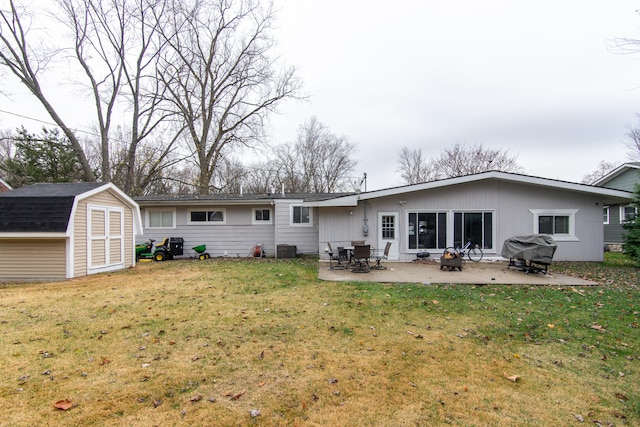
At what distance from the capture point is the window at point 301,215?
582 inches

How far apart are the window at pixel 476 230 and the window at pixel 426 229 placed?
1.98 feet

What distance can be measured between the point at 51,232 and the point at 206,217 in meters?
6.67

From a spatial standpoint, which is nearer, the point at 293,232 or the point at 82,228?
the point at 82,228

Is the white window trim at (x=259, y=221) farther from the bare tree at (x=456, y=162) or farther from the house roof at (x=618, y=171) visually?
the bare tree at (x=456, y=162)

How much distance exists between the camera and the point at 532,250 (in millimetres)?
9281

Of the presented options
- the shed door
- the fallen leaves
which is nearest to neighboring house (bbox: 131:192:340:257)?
the shed door

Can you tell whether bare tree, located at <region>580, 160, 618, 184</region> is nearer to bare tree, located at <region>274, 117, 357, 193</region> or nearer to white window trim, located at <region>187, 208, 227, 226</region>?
bare tree, located at <region>274, 117, 357, 193</region>

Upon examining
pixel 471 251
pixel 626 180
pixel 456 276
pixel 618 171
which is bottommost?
pixel 456 276

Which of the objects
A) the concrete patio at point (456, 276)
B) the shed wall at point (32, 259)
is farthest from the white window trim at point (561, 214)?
the shed wall at point (32, 259)

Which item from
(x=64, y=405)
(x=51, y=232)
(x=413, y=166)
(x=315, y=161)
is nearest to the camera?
(x=64, y=405)

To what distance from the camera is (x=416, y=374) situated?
3354 mm

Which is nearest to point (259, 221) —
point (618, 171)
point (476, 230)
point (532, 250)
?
point (476, 230)

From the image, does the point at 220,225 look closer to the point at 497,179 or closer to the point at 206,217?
the point at 206,217

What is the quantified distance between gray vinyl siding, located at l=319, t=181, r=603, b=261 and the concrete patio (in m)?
2.11
